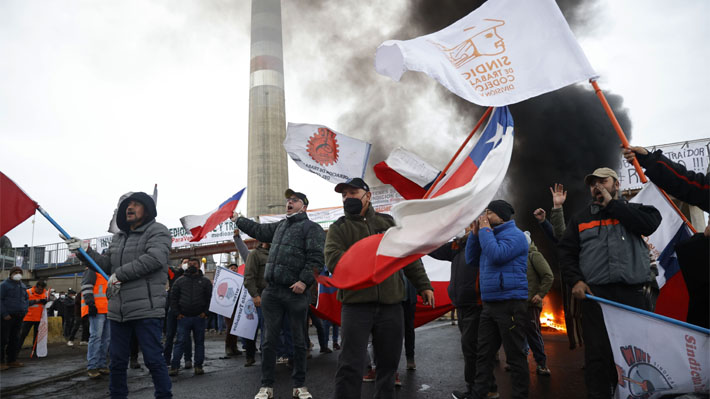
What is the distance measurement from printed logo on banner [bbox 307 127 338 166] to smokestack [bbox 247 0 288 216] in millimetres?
30493

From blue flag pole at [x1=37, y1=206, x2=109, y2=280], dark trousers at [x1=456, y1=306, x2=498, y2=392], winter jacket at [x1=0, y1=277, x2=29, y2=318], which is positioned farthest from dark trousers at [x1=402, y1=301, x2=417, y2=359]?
winter jacket at [x1=0, y1=277, x2=29, y2=318]

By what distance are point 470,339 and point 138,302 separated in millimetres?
3059

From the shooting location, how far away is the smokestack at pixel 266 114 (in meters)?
37.2

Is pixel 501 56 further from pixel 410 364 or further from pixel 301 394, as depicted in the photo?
pixel 410 364

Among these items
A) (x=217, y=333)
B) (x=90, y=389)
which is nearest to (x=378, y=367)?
(x=90, y=389)

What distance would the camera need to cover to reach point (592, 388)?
11.1ft

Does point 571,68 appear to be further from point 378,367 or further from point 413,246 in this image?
point 378,367

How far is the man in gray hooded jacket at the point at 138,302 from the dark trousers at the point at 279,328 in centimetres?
92

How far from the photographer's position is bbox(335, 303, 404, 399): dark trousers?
3039 mm

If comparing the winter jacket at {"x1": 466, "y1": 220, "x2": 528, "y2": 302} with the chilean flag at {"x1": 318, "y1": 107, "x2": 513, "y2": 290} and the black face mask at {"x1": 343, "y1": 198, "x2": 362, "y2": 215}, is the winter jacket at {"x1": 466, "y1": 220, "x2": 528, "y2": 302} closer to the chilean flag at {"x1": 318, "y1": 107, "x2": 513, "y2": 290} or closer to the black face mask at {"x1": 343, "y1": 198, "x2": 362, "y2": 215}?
the chilean flag at {"x1": 318, "y1": 107, "x2": 513, "y2": 290}

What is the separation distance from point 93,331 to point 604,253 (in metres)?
6.58

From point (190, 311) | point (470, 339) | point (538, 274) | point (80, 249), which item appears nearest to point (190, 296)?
point (190, 311)

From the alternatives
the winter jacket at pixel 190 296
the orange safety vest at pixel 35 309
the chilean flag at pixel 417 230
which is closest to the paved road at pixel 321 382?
the winter jacket at pixel 190 296

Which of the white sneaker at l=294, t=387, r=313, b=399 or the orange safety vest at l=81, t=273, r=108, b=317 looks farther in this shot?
the orange safety vest at l=81, t=273, r=108, b=317
